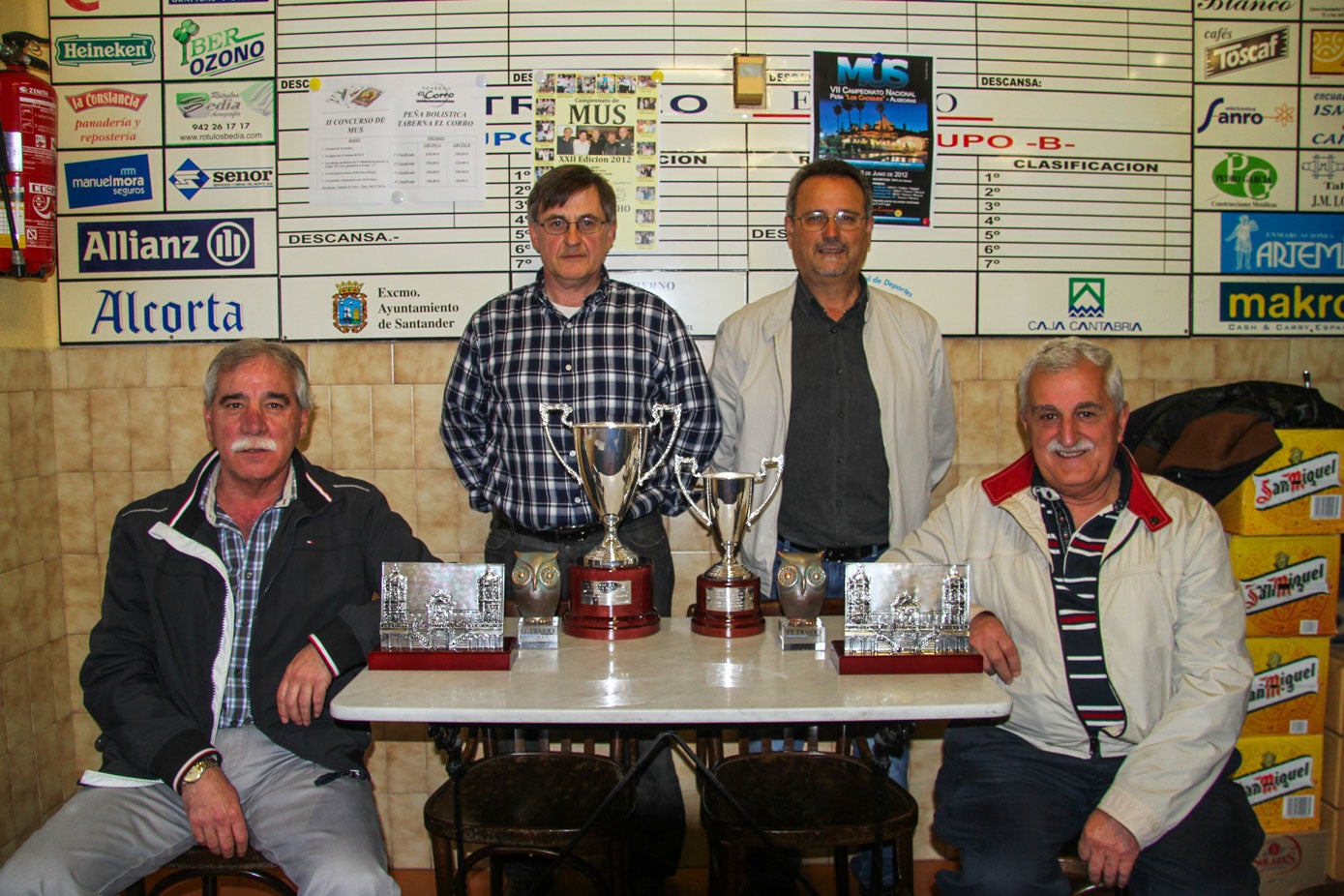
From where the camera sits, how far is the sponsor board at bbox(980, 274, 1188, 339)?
3.39 meters

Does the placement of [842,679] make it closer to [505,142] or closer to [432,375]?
[432,375]

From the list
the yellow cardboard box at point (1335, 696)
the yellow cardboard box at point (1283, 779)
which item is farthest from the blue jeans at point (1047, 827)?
the yellow cardboard box at point (1335, 696)

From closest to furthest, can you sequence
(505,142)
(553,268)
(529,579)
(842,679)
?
(842,679)
(529,579)
(553,268)
(505,142)

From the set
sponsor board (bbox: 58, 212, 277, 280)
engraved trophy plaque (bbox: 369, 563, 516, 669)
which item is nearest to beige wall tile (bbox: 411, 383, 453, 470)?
sponsor board (bbox: 58, 212, 277, 280)

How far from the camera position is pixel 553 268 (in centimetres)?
283

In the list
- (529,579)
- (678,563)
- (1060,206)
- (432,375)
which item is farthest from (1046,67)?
(529,579)

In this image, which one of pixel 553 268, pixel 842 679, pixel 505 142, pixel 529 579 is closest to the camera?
pixel 842 679

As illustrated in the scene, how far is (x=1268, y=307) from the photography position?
3.45 meters

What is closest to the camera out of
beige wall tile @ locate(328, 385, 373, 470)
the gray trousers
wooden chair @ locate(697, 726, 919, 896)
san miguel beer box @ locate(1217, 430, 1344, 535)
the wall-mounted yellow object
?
A: the gray trousers

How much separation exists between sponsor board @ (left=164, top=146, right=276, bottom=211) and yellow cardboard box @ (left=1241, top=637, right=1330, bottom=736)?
366 cm

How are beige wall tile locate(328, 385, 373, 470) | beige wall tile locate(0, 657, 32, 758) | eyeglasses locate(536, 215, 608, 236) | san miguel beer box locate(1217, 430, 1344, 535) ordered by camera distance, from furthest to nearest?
beige wall tile locate(328, 385, 373, 470)
beige wall tile locate(0, 657, 32, 758)
san miguel beer box locate(1217, 430, 1344, 535)
eyeglasses locate(536, 215, 608, 236)

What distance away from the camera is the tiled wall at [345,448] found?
334cm

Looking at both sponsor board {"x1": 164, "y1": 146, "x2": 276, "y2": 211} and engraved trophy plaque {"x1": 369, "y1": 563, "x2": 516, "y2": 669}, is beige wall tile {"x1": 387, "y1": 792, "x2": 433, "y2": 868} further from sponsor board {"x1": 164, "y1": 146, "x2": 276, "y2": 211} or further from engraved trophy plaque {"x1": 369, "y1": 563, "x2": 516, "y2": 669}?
sponsor board {"x1": 164, "y1": 146, "x2": 276, "y2": 211}

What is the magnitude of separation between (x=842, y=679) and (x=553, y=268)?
1.56 metres
